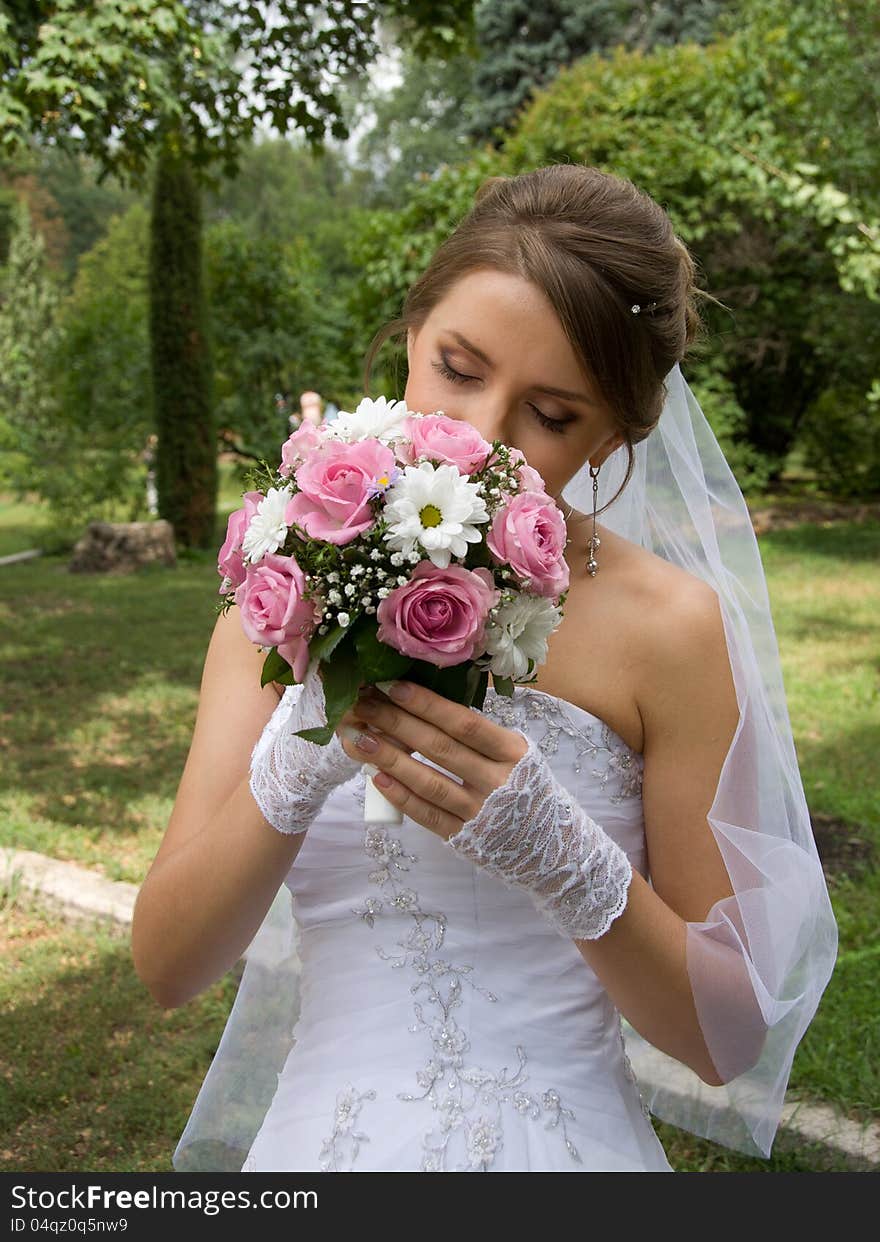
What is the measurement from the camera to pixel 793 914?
2.13 metres

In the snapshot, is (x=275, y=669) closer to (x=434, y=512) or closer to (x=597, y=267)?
(x=434, y=512)

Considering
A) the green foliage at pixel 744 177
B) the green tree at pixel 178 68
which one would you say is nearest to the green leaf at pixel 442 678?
the green tree at pixel 178 68

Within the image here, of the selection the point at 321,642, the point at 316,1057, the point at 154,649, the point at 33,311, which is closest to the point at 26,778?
the point at 154,649

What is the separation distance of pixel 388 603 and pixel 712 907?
35.1 inches

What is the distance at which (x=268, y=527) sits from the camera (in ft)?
5.00

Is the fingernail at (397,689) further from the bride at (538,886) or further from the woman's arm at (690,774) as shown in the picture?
the woman's arm at (690,774)

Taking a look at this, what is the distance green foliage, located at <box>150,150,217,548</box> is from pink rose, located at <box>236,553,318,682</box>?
14252 millimetres

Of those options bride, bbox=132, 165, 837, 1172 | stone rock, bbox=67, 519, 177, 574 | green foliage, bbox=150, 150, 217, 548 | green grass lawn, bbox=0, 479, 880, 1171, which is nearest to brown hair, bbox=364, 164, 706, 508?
bride, bbox=132, 165, 837, 1172

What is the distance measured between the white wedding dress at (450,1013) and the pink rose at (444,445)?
0.62m

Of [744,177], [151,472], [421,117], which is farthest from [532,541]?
[421,117]

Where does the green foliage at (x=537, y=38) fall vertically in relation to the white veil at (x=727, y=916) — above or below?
above

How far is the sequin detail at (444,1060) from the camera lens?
181 cm

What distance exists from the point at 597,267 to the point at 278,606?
0.90 meters

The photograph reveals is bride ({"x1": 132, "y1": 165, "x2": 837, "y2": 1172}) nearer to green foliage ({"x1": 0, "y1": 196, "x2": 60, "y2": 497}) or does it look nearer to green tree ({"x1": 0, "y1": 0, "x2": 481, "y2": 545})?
green tree ({"x1": 0, "y1": 0, "x2": 481, "y2": 545})
